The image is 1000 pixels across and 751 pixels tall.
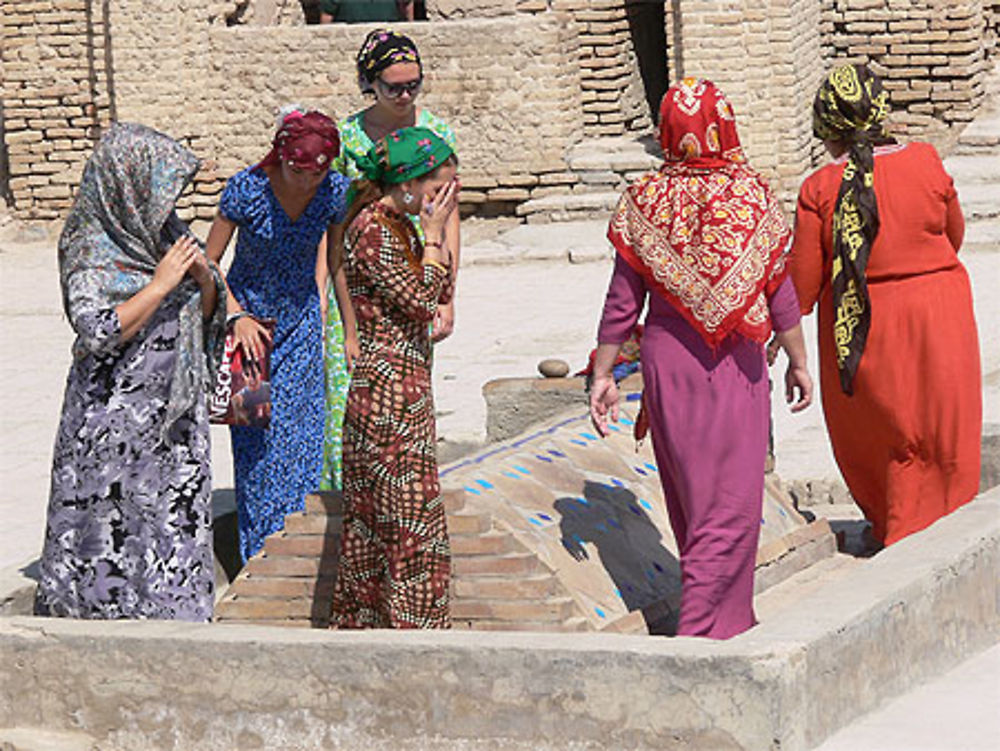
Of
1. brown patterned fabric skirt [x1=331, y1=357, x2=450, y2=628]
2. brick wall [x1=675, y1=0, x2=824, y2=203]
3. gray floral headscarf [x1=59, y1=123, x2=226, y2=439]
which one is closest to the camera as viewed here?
brown patterned fabric skirt [x1=331, y1=357, x2=450, y2=628]

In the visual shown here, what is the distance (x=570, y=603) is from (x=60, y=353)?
805 centimetres

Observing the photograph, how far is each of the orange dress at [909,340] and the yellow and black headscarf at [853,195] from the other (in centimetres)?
4

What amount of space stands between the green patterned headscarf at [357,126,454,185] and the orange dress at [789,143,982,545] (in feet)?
5.13

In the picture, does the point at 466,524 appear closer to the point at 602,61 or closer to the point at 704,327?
the point at 704,327

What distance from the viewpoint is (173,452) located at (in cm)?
723

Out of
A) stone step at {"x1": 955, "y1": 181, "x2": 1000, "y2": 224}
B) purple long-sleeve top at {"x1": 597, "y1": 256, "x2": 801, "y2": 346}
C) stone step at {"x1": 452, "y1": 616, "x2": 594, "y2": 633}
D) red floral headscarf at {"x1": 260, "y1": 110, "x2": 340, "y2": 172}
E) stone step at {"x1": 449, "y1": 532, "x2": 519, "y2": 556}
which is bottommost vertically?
stone step at {"x1": 955, "y1": 181, "x2": 1000, "y2": 224}

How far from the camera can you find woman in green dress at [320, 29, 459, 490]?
26.0 feet

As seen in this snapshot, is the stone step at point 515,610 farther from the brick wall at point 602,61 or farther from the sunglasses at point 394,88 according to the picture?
the brick wall at point 602,61

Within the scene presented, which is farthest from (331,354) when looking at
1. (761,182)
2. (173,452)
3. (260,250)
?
(761,182)

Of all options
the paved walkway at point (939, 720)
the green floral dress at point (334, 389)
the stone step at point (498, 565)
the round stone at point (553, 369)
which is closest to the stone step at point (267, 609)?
the stone step at point (498, 565)

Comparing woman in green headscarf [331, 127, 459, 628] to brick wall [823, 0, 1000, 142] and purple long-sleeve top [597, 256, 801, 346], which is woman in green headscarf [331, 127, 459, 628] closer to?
purple long-sleeve top [597, 256, 801, 346]

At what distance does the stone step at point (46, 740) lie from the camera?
6.77 m

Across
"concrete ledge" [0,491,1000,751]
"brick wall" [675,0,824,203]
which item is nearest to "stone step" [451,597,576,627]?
"concrete ledge" [0,491,1000,751]

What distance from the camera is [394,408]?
7.02 metres
